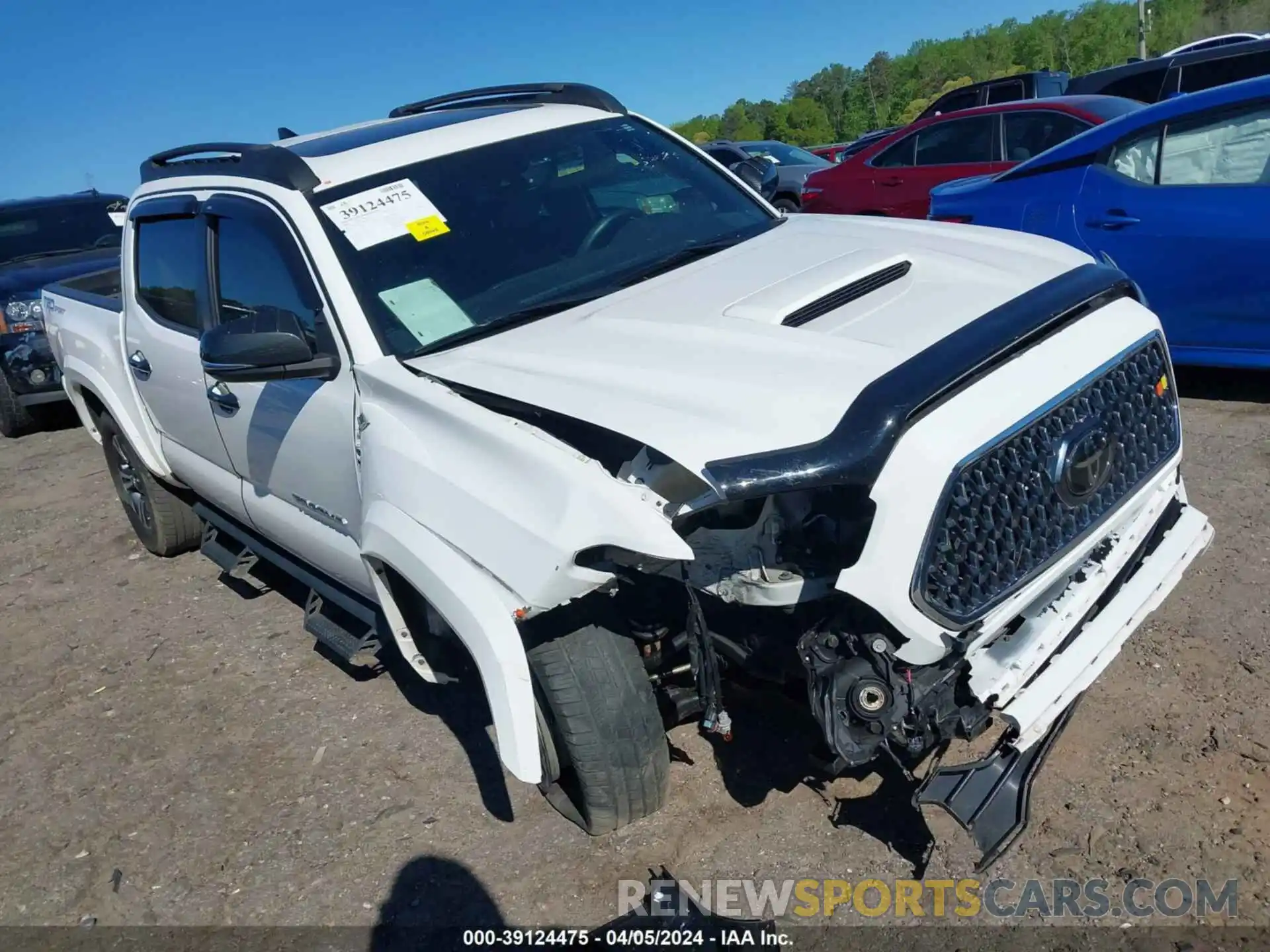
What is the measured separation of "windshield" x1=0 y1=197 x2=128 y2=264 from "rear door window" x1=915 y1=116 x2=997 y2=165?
7.44 metres

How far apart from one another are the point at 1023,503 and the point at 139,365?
381 centimetres

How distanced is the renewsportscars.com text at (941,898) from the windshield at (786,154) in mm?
11951

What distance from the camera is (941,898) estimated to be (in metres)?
2.61

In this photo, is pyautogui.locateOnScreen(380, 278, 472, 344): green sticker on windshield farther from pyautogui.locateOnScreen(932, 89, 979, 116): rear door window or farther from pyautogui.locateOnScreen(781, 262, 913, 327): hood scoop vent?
A: pyautogui.locateOnScreen(932, 89, 979, 116): rear door window

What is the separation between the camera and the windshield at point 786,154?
13977 millimetres

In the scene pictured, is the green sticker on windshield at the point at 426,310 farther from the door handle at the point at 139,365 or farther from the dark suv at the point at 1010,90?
the dark suv at the point at 1010,90

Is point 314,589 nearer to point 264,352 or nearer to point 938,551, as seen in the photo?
point 264,352

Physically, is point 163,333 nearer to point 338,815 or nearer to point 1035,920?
point 338,815

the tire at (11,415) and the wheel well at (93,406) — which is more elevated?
the wheel well at (93,406)

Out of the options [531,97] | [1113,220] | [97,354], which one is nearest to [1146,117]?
[1113,220]

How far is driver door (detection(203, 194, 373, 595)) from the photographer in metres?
3.12

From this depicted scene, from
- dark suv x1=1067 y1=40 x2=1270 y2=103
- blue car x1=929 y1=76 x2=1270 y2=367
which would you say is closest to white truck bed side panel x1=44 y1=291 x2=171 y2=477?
blue car x1=929 y1=76 x2=1270 y2=367

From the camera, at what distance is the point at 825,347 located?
7.99 feet

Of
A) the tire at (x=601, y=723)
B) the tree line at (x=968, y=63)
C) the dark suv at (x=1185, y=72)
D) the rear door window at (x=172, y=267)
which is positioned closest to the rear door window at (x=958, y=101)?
A: the dark suv at (x=1185, y=72)
